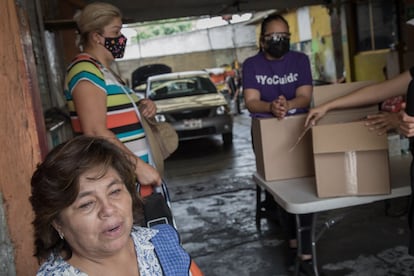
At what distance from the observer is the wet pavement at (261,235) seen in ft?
10.7

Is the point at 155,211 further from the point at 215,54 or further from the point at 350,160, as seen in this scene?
the point at 215,54

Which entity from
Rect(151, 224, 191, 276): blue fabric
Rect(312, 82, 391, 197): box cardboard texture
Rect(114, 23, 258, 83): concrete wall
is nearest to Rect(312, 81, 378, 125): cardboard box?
Rect(312, 82, 391, 197): box cardboard texture

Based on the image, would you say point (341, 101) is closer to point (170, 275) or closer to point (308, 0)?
point (170, 275)

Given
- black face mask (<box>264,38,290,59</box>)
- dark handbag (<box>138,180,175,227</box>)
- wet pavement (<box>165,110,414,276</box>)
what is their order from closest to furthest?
dark handbag (<box>138,180,175,227</box>) < black face mask (<box>264,38,290,59</box>) < wet pavement (<box>165,110,414,276</box>)

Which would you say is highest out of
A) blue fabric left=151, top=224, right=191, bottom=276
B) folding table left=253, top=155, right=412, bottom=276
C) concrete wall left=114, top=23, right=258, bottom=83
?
concrete wall left=114, top=23, right=258, bottom=83

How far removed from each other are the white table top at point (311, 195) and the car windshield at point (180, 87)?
20.8 feet

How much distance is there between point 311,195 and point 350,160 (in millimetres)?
269

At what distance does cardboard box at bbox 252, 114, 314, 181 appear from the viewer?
2648 mm

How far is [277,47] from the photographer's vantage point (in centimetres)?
313

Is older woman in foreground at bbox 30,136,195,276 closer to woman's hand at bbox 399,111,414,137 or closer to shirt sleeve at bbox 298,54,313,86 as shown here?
woman's hand at bbox 399,111,414,137

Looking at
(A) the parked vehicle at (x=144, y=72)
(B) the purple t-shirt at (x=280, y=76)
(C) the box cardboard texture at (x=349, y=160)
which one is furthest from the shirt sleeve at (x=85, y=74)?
(A) the parked vehicle at (x=144, y=72)

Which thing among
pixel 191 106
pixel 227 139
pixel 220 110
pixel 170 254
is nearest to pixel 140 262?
pixel 170 254

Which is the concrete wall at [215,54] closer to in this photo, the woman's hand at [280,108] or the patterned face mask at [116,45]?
the woman's hand at [280,108]

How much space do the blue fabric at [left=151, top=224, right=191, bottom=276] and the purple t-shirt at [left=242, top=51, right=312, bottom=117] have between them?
1834 millimetres
